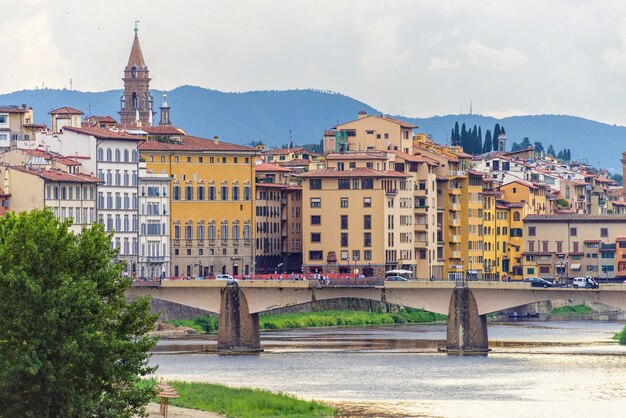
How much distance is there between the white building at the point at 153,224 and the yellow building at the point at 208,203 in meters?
1.04

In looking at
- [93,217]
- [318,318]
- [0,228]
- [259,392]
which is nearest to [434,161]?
[318,318]

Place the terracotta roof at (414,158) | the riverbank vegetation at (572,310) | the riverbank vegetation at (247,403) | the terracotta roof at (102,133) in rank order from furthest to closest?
the riverbank vegetation at (572,310)
the terracotta roof at (414,158)
the terracotta roof at (102,133)
the riverbank vegetation at (247,403)

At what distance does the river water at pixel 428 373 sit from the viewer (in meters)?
73.7

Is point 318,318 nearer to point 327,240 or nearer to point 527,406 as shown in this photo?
point 327,240

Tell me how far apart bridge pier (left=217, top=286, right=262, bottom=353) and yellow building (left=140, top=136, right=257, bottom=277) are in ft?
116

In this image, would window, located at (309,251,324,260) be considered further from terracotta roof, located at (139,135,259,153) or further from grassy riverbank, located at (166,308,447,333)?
terracotta roof, located at (139,135,259,153)

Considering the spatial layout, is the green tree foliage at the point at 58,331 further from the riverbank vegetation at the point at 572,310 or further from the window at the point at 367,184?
the riverbank vegetation at the point at 572,310

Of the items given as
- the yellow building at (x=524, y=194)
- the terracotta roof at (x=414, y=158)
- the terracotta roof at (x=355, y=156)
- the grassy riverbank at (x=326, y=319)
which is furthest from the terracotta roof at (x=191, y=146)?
the yellow building at (x=524, y=194)

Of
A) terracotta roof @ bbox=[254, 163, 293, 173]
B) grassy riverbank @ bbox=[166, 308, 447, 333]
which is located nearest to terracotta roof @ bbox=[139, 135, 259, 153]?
terracotta roof @ bbox=[254, 163, 293, 173]

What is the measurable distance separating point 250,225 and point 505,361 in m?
53.0

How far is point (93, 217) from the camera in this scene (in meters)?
126

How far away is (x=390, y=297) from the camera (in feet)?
338

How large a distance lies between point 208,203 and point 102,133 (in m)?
13.8

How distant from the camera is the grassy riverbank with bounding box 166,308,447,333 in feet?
400
